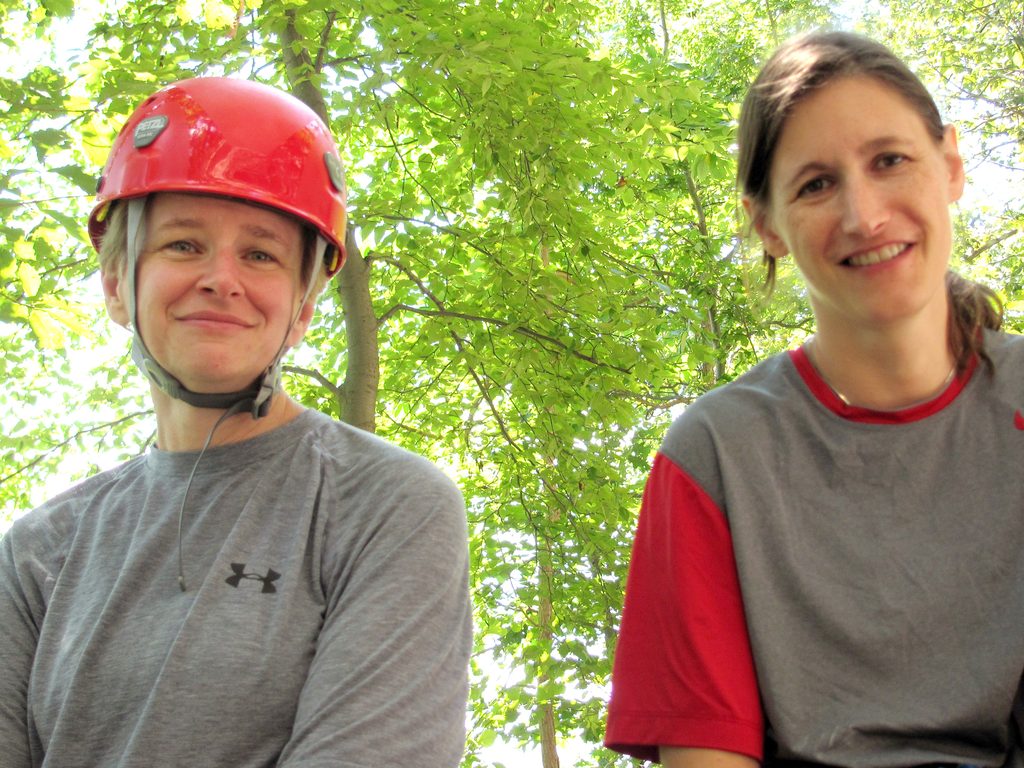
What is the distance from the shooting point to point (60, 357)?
27.0 ft

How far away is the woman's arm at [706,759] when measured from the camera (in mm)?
1744

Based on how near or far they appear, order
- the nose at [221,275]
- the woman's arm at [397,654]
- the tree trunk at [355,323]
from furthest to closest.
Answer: the tree trunk at [355,323] < the nose at [221,275] < the woman's arm at [397,654]

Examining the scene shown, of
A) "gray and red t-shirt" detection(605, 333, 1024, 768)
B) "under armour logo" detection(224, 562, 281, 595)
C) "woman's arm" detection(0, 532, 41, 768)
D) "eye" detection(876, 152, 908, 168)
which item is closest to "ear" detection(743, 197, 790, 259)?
"eye" detection(876, 152, 908, 168)

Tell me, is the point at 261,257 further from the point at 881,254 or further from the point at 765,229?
the point at 881,254

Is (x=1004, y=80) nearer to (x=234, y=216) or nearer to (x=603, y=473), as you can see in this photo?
(x=603, y=473)

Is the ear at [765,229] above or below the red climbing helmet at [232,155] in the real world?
below

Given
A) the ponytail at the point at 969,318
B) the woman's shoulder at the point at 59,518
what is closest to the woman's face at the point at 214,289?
the woman's shoulder at the point at 59,518

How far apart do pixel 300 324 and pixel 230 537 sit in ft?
1.83

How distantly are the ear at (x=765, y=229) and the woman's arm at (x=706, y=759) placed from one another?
1.00 meters

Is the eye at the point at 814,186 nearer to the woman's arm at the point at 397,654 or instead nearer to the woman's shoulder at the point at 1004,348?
the woman's shoulder at the point at 1004,348

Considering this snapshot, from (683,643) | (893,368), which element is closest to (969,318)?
(893,368)

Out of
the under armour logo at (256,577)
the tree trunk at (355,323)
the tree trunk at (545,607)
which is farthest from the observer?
the tree trunk at (545,607)

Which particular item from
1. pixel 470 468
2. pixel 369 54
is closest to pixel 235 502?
pixel 369 54

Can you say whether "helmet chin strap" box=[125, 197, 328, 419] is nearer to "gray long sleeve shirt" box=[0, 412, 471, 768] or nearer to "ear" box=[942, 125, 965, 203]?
"gray long sleeve shirt" box=[0, 412, 471, 768]
